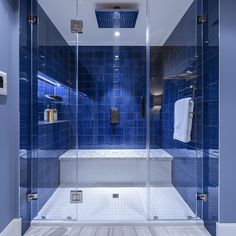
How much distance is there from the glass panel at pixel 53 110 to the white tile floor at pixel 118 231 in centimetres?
18

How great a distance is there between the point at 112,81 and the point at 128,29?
1052mm

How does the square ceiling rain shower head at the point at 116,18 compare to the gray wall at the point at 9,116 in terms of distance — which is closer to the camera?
the gray wall at the point at 9,116

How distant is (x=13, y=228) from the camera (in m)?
2.25

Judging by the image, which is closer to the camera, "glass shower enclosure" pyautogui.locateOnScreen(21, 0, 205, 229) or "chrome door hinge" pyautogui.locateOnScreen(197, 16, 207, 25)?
"chrome door hinge" pyautogui.locateOnScreen(197, 16, 207, 25)

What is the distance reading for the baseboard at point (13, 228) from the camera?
214cm

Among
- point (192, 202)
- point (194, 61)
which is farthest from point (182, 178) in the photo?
point (194, 61)

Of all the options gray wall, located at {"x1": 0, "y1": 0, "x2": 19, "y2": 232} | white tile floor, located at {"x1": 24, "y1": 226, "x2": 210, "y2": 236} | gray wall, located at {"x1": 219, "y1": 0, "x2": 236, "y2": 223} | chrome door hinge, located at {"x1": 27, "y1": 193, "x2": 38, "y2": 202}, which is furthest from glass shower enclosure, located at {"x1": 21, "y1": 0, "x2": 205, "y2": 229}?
gray wall, located at {"x1": 219, "y1": 0, "x2": 236, "y2": 223}

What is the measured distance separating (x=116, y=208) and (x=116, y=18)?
8.14 feet

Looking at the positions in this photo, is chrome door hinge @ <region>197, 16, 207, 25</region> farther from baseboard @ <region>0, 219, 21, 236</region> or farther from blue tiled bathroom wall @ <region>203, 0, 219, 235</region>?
baseboard @ <region>0, 219, 21, 236</region>

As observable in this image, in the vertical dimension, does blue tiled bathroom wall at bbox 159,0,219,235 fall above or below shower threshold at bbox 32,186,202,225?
above

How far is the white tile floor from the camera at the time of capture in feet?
7.83

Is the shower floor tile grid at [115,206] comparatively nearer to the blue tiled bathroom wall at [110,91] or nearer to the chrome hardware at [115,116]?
the blue tiled bathroom wall at [110,91]

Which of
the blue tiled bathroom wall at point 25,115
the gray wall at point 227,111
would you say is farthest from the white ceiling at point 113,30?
the gray wall at point 227,111

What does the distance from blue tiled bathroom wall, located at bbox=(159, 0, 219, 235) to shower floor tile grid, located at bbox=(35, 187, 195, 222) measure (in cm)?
17
